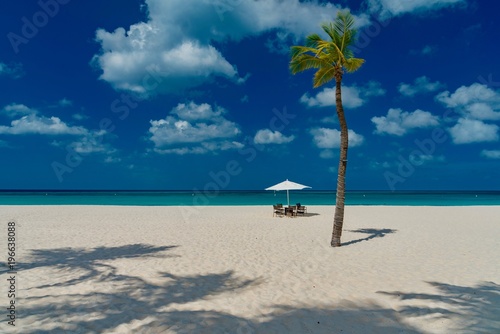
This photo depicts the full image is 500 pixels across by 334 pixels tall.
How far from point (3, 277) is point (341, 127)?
1075cm

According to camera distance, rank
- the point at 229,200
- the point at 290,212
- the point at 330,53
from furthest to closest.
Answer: the point at 229,200 → the point at 290,212 → the point at 330,53

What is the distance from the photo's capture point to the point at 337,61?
11.8 metres

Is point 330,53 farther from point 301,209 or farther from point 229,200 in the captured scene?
point 229,200

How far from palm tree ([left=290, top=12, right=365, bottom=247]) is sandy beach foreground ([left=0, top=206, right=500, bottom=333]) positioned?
180 centimetres

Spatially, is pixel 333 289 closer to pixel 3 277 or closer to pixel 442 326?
pixel 442 326

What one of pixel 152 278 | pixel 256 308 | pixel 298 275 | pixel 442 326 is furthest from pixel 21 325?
pixel 442 326

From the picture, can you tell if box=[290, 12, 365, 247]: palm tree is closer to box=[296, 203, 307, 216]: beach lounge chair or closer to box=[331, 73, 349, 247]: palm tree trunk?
box=[331, 73, 349, 247]: palm tree trunk

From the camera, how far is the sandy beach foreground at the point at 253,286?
519 cm

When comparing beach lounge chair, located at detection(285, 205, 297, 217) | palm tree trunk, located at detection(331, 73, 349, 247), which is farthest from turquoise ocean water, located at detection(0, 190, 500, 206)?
palm tree trunk, located at detection(331, 73, 349, 247)

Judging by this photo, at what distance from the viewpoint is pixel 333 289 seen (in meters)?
6.85

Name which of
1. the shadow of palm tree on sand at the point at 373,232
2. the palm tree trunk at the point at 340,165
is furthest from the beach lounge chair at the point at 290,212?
the palm tree trunk at the point at 340,165

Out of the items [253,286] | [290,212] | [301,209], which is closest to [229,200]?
[301,209]

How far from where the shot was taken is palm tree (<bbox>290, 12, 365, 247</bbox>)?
1151 centimetres

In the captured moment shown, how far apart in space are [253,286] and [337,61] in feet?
28.3
